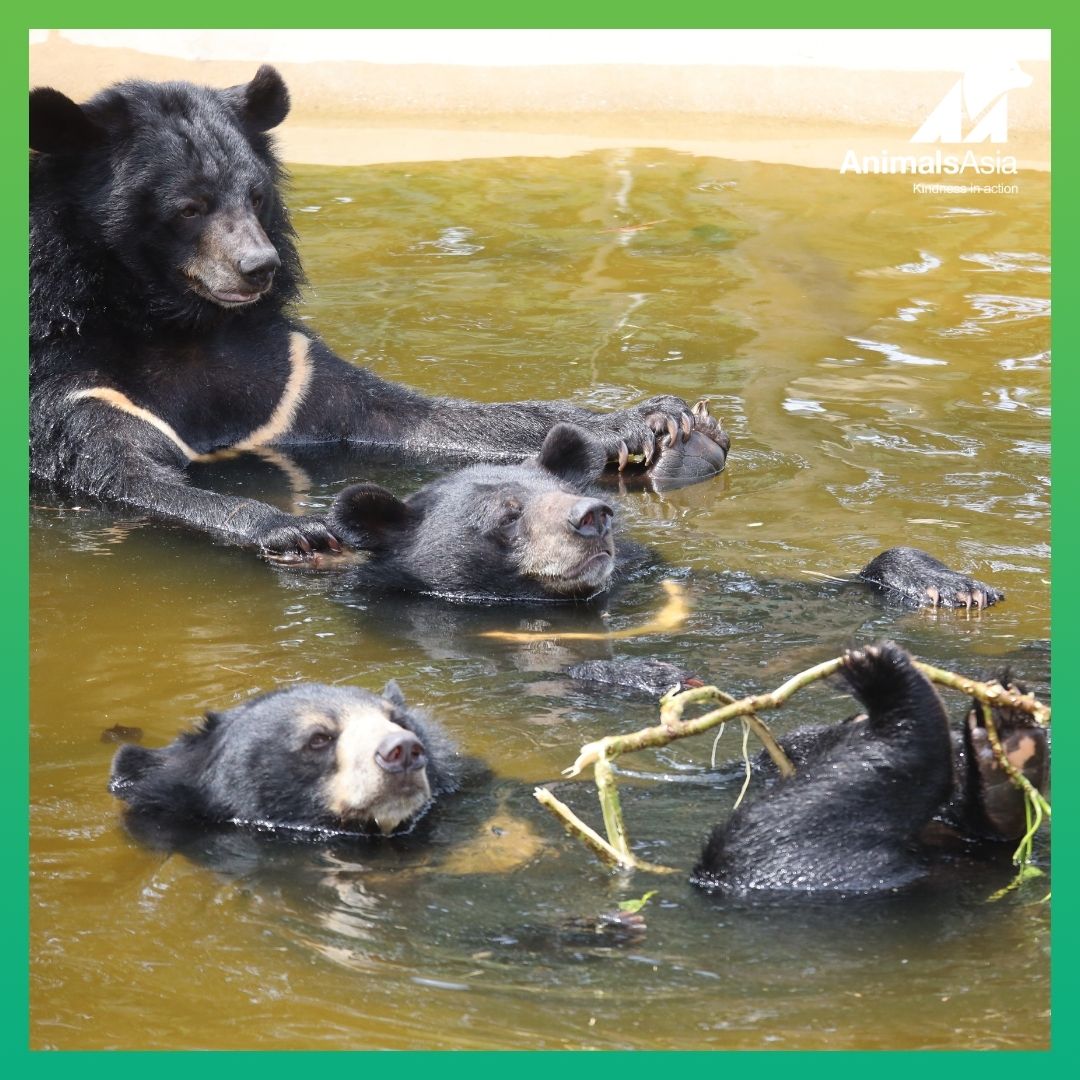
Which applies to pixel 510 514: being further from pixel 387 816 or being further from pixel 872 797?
pixel 872 797

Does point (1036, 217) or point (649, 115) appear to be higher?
point (649, 115)

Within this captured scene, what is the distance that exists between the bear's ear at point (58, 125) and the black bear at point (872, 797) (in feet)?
15.4

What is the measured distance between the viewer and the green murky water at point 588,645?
3426 mm

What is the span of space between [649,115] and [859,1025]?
12.2 m

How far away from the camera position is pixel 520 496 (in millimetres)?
6121

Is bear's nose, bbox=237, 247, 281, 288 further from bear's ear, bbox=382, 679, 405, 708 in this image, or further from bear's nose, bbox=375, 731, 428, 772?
bear's nose, bbox=375, 731, 428, 772

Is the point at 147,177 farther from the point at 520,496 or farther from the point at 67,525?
the point at 520,496

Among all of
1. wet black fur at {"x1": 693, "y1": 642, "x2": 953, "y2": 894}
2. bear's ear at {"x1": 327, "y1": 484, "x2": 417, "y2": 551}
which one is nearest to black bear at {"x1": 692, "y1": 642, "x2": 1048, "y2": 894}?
wet black fur at {"x1": 693, "y1": 642, "x2": 953, "y2": 894}

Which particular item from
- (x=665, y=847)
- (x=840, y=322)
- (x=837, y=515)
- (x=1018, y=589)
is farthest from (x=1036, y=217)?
(x=665, y=847)

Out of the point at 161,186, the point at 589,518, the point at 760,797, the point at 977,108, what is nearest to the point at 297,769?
the point at 760,797

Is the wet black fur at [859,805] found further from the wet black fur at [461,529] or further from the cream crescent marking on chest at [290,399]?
the cream crescent marking on chest at [290,399]

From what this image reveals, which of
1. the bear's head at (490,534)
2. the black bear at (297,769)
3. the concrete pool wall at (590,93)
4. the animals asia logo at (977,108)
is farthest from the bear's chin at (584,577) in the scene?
the concrete pool wall at (590,93)

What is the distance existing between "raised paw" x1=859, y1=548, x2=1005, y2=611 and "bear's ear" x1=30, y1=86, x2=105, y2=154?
3.60 metres

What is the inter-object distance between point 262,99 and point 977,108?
16.0 ft
